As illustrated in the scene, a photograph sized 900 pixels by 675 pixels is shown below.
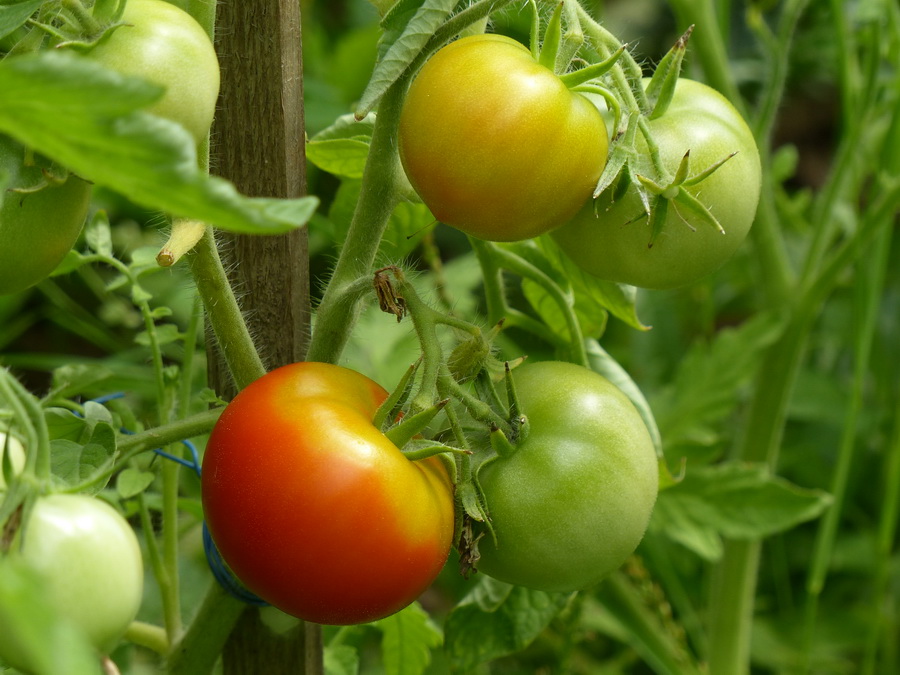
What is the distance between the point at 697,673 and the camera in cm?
118

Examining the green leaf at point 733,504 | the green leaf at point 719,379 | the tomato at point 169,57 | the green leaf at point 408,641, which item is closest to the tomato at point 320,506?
the tomato at point 169,57

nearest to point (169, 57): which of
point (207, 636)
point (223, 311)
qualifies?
point (223, 311)

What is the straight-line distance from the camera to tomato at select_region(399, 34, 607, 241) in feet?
1.60

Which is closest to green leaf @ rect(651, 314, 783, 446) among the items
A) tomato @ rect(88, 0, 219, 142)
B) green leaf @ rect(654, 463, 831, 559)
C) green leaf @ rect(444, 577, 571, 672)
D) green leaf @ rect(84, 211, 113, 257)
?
green leaf @ rect(654, 463, 831, 559)

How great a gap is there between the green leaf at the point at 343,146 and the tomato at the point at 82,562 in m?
0.34

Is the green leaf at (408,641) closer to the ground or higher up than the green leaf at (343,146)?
closer to the ground

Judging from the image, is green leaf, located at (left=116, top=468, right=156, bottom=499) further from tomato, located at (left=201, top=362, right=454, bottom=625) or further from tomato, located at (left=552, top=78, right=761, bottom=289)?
tomato, located at (left=552, top=78, right=761, bottom=289)

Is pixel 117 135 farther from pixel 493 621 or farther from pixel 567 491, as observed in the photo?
pixel 493 621

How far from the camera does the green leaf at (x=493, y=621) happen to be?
75 cm

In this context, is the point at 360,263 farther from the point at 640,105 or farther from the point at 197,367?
the point at 197,367

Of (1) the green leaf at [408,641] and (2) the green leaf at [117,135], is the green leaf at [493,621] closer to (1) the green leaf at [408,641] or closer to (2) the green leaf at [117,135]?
(1) the green leaf at [408,641]

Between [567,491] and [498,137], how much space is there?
20cm

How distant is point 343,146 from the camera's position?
A: 26.9 inches

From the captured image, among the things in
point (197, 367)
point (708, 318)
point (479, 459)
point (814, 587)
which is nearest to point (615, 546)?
point (479, 459)
